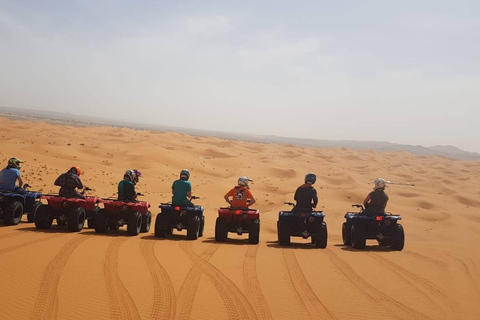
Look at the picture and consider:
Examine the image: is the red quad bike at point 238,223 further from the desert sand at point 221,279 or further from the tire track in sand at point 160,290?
the tire track in sand at point 160,290

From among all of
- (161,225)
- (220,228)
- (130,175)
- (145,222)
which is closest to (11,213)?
(130,175)

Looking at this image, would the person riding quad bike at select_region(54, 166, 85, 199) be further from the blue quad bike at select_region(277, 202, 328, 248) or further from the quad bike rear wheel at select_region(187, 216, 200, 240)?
the blue quad bike at select_region(277, 202, 328, 248)

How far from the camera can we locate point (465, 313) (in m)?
6.13

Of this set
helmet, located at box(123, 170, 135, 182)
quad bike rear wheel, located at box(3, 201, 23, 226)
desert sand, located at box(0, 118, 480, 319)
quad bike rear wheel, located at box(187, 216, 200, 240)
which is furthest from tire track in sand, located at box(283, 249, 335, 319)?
quad bike rear wheel, located at box(3, 201, 23, 226)

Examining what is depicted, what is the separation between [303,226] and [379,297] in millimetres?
4552

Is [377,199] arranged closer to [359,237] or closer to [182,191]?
[359,237]

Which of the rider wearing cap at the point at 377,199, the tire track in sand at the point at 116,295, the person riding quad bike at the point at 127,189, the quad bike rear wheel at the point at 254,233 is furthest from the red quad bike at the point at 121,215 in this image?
the rider wearing cap at the point at 377,199

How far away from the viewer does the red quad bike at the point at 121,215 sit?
1092 centimetres

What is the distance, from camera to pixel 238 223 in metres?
11.2

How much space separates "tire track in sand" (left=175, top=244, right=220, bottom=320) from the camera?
5.50m

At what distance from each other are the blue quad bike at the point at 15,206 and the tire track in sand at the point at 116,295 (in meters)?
4.26

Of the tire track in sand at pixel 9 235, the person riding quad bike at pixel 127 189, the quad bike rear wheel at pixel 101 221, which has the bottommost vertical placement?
the tire track in sand at pixel 9 235

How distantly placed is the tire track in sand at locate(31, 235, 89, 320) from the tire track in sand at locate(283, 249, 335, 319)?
3341 millimetres

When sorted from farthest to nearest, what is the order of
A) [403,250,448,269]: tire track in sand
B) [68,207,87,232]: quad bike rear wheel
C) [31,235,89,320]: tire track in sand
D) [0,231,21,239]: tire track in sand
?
[68,207,87,232]: quad bike rear wheel, [403,250,448,269]: tire track in sand, [0,231,21,239]: tire track in sand, [31,235,89,320]: tire track in sand
